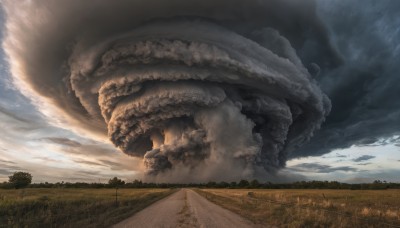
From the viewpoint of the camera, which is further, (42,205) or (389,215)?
(42,205)

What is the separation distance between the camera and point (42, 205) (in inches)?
853

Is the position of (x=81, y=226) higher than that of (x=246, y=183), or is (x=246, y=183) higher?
(x=246, y=183)

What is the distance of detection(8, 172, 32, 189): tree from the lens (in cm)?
8619

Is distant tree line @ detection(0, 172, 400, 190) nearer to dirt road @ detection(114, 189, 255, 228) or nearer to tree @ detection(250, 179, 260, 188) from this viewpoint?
tree @ detection(250, 179, 260, 188)

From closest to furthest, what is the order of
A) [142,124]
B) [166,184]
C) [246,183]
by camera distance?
[142,124]
[246,183]
[166,184]

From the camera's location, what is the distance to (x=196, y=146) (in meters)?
117

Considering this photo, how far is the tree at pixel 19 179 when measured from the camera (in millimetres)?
86188

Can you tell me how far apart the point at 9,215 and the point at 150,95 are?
271 feet

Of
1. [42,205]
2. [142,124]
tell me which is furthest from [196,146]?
[42,205]

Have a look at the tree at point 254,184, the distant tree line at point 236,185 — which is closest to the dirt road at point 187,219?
the distant tree line at point 236,185

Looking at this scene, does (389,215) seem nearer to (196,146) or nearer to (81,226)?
(81,226)

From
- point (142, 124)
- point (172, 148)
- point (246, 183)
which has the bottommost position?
point (246, 183)

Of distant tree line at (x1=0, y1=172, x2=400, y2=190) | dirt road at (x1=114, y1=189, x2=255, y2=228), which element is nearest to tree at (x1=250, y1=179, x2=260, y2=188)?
distant tree line at (x1=0, y1=172, x2=400, y2=190)

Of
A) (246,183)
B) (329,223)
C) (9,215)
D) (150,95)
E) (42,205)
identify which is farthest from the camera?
(246,183)
